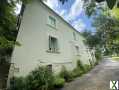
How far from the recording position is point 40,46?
42.7ft

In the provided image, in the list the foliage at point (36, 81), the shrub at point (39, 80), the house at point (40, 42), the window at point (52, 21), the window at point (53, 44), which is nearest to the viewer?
the foliage at point (36, 81)

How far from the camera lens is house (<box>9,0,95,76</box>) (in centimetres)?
1117

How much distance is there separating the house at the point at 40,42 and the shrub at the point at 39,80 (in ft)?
1.79

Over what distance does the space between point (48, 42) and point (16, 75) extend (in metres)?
4.64

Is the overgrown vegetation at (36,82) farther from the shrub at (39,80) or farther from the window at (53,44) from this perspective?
the window at (53,44)

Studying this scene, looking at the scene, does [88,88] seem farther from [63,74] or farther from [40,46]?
[40,46]

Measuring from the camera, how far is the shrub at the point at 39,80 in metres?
10.5

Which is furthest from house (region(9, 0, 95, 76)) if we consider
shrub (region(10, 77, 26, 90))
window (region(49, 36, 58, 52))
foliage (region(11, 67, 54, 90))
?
foliage (region(11, 67, 54, 90))

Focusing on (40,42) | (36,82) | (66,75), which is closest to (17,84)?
(36,82)

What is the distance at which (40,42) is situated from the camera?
1310 centimetres

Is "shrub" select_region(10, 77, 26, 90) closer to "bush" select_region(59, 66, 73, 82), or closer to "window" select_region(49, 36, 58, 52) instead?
"window" select_region(49, 36, 58, 52)

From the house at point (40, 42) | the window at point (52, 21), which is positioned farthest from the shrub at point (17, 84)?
the window at point (52, 21)

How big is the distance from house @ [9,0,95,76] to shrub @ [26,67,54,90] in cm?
54

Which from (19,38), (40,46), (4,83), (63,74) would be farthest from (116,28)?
(4,83)
